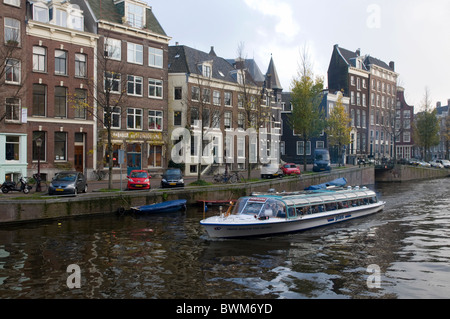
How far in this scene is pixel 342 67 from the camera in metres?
85.1

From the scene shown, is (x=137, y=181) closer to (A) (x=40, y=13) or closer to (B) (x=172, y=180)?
(B) (x=172, y=180)

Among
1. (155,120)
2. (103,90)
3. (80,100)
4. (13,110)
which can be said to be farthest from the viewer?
(155,120)

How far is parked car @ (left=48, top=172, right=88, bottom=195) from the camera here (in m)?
29.5

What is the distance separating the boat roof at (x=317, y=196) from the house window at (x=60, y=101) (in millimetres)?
24099

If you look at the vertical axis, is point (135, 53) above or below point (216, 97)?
above

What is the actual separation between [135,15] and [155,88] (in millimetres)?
8096

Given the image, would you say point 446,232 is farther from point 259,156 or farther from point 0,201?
point 259,156

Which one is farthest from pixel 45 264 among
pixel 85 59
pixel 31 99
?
pixel 85 59

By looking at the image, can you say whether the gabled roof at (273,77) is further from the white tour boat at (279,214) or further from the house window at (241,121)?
the white tour boat at (279,214)

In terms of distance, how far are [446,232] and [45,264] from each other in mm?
21868

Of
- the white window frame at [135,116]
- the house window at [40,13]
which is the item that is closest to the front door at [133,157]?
the white window frame at [135,116]

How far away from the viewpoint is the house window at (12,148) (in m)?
36.6

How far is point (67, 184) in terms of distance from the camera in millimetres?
29906

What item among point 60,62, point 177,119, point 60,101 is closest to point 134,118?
point 177,119
